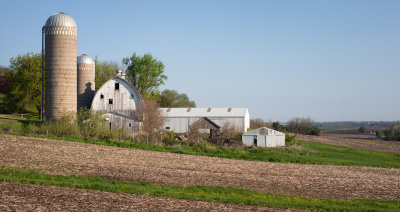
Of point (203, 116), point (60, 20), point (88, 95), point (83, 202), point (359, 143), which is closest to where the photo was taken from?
point (83, 202)

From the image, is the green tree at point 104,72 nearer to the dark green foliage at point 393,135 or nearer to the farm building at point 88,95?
the farm building at point 88,95

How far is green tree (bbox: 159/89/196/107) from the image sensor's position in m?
91.1

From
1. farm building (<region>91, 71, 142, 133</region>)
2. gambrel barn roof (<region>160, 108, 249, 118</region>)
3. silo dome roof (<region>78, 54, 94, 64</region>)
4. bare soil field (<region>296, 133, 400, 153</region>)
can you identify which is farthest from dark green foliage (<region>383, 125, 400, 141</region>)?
silo dome roof (<region>78, 54, 94, 64</region>)

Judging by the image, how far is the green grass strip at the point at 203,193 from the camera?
15.4 m

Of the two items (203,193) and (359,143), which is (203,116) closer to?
(359,143)

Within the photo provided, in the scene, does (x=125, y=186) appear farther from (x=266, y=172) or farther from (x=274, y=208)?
(x=266, y=172)

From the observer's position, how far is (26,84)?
63.8 metres

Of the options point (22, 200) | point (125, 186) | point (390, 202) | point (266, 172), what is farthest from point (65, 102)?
point (390, 202)

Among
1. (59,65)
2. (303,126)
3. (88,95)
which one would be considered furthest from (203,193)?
(303,126)

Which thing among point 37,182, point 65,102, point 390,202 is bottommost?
point 390,202

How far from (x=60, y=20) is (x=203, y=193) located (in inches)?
1306

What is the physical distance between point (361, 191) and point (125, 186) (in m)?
11.6

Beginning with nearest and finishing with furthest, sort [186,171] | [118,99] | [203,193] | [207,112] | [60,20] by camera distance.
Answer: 1. [203,193]
2. [186,171]
3. [60,20]
4. [118,99]
5. [207,112]

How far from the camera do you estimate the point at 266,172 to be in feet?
84.3
